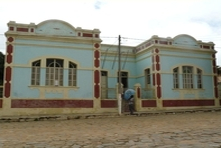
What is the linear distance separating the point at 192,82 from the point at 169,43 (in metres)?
3.54

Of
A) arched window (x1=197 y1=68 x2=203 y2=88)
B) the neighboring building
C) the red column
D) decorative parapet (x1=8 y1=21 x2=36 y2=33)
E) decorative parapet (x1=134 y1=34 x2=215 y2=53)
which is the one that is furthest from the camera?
arched window (x1=197 y1=68 x2=203 y2=88)

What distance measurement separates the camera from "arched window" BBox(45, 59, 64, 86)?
1412 centimetres

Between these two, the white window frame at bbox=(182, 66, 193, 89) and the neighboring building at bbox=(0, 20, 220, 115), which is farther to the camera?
the white window frame at bbox=(182, 66, 193, 89)

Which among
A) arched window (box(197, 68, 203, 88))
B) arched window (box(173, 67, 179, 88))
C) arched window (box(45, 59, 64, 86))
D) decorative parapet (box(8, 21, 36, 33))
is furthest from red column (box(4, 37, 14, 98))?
arched window (box(197, 68, 203, 88))

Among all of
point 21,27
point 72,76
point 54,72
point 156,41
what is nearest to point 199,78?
point 156,41

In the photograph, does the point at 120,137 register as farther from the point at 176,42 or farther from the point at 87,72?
the point at 176,42

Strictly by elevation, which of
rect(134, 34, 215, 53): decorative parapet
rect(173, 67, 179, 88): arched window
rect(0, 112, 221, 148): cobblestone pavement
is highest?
rect(134, 34, 215, 53): decorative parapet

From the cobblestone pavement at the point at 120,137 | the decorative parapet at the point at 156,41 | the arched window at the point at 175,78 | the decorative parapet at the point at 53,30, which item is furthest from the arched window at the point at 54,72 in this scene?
the arched window at the point at 175,78

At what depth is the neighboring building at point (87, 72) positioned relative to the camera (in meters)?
13.6

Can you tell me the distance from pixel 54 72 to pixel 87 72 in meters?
2.13

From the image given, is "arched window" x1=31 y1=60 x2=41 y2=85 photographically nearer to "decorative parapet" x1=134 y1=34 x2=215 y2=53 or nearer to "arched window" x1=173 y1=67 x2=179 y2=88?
"decorative parapet" x1=134 y1=34 x2=215 y2=53

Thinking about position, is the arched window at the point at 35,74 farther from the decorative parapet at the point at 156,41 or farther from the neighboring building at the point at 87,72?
the decorative parapet at the point at 156,41

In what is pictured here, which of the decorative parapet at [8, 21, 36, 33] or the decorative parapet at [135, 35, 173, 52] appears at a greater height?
the decorative parapet at [8, 21, 36, 33]

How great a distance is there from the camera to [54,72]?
1423cm
